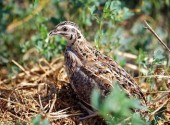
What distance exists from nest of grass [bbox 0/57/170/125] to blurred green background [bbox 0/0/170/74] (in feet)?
1.63

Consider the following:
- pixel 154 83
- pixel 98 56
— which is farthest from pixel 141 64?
pixel 98 56

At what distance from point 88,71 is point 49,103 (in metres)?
0.47

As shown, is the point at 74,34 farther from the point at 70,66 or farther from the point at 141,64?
the point at 141,64

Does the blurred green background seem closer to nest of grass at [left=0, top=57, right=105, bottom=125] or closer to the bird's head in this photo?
the bird's head

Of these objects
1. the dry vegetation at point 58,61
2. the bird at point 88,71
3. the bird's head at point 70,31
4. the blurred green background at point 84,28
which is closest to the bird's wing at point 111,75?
the bird at point 88,71

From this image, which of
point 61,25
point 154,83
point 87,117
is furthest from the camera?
point 154,83

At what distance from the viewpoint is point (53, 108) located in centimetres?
460

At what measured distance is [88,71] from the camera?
14.7 feet

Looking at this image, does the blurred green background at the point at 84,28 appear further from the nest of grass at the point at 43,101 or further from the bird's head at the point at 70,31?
the nest of grass at the point at 43,101

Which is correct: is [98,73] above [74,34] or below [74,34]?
below

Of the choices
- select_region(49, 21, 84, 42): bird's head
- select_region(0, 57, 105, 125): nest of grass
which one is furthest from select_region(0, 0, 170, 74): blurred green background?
select_region(0, 57, 105, 125): nest of grass

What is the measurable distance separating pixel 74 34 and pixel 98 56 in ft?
0.99

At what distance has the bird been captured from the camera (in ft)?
14.5

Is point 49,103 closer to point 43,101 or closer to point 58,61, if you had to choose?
point 43,101
